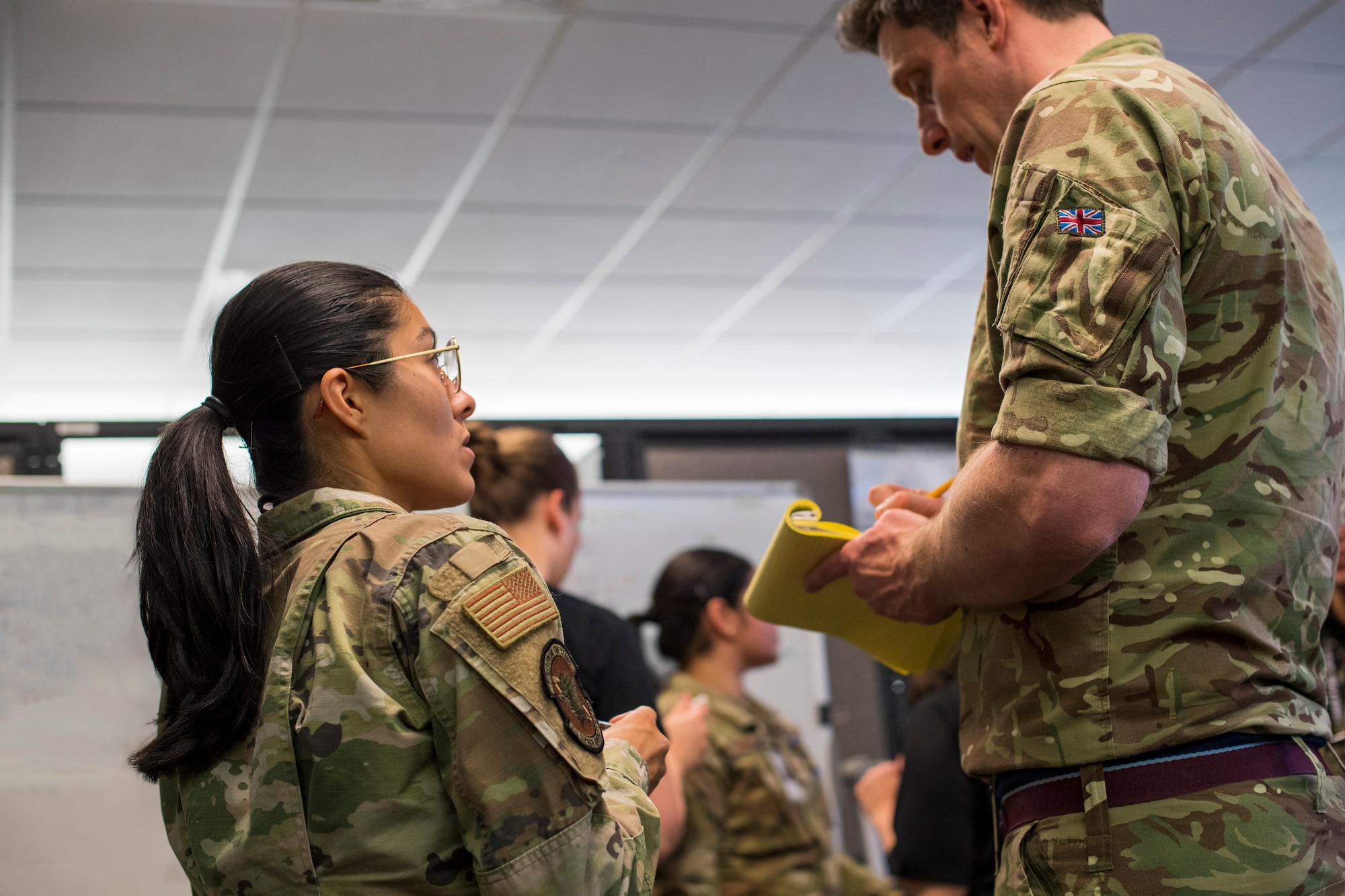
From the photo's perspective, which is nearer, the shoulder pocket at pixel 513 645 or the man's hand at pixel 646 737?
the shoulder pocket at pixel 513 645

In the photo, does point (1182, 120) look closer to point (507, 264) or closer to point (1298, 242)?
point (1298, 242)

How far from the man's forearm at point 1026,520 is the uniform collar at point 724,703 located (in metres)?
1.57

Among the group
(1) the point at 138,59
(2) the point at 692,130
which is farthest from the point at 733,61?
(1) the point at 138,59

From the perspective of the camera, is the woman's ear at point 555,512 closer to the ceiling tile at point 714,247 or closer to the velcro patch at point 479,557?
the velcro patch at point 479,557

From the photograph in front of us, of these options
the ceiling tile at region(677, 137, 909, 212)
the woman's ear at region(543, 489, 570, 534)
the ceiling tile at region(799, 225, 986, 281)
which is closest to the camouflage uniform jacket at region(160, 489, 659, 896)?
the woman's ear at region(543, 489, 570, 534)

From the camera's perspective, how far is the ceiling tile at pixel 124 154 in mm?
3502

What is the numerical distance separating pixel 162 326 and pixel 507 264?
1.72 m

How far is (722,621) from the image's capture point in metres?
2.81

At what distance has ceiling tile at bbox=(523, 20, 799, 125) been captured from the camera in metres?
3.27

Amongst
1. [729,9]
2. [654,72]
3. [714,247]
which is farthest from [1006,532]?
[714,247]

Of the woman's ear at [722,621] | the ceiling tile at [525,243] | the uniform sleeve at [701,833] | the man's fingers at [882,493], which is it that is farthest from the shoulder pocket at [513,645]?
the ceiling tile at [525,243]

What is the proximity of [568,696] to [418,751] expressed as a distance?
0.12 metres

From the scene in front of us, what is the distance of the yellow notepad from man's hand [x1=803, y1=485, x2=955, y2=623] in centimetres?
3

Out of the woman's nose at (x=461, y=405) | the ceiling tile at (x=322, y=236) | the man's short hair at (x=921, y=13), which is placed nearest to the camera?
the woman's nose at (x=461, y=405)
